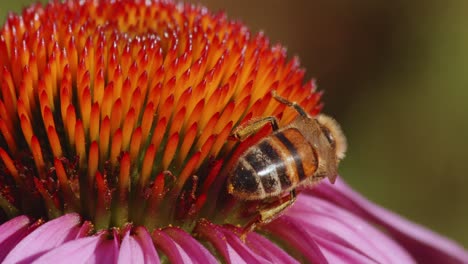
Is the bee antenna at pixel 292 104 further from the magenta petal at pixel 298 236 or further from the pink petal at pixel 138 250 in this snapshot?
the pink petal at pixel 138 250

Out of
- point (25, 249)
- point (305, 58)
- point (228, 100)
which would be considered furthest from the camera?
point (305, 58)

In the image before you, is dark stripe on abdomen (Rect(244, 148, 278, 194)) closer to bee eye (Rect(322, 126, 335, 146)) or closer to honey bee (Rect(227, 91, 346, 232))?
honey bee (Rect(227, 91, 346, 232))

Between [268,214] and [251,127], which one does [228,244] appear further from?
[251,127]

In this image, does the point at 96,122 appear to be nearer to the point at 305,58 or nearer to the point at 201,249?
the point at 201,249

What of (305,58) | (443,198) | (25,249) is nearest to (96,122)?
(25,249)

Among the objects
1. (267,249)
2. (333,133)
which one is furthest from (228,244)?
(333,133)

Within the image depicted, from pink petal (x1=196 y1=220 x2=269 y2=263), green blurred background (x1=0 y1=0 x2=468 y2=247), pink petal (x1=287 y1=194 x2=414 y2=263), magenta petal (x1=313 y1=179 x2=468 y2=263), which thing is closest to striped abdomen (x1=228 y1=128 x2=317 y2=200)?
pink petal (x1=196 y1=220 x2=269 y2=263)

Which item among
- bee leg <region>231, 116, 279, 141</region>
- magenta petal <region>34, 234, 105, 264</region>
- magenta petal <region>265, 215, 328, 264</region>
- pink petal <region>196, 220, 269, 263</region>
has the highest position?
bee leg <region>231, 116, 279, 141</region>
